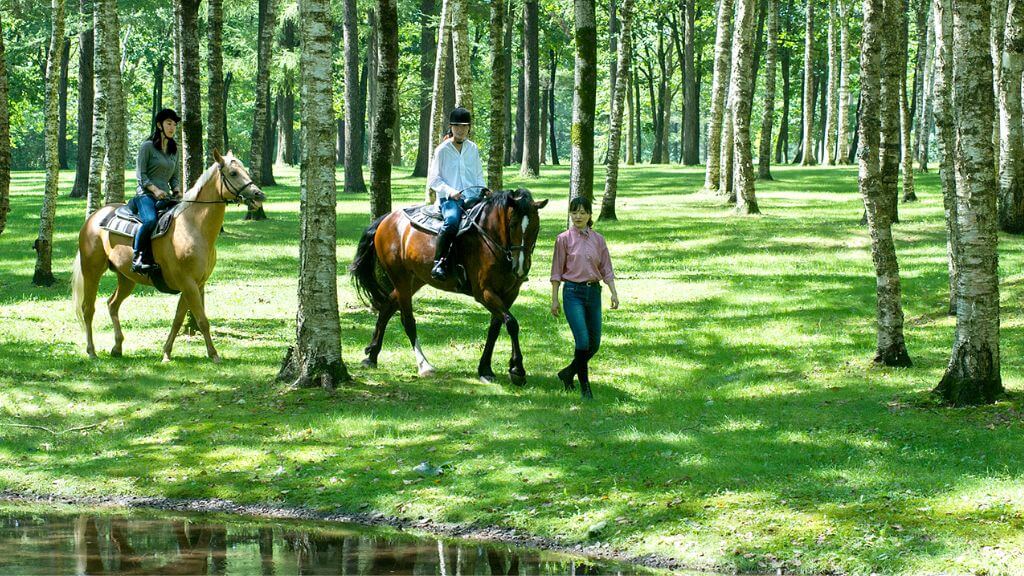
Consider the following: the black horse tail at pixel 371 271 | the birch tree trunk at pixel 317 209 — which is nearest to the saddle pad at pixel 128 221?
the black horse tail at pixel 371 271

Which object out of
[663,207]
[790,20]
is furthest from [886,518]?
[790,20]

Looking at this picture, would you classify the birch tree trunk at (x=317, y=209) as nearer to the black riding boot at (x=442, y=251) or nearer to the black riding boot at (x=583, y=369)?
the black riding boot at (x=442, y=251)

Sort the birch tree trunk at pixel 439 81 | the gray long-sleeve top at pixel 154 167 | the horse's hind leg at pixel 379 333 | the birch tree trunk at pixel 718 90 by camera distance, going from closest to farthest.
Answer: the horse's hind leg at pixel 379 333, the gray long-sleeve top at pixel 154 167, the birch tree trunk at pixel 439 81, the birch tree trunk at pixel 718 90

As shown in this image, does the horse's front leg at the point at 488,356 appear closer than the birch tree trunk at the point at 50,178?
Yes

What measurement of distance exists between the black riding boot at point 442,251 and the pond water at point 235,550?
474 centimetres

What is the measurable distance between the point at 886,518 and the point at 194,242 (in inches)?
369

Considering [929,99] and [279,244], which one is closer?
[279,244]

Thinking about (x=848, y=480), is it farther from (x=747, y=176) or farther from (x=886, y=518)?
(x=747, y=176)

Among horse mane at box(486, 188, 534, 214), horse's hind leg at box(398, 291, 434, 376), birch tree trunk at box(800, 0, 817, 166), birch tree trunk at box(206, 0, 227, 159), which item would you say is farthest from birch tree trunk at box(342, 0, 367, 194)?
horse mane at box(486, 188, 534, 214)

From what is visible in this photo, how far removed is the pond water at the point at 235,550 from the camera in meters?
8.03

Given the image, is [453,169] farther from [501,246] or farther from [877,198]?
[877,198]

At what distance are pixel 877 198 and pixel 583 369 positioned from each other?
385 cm

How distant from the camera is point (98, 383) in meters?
13.9

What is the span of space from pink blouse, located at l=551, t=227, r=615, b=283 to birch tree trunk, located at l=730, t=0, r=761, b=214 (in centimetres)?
1513
